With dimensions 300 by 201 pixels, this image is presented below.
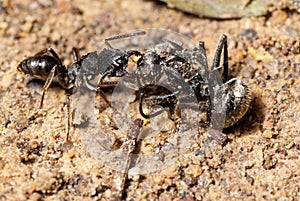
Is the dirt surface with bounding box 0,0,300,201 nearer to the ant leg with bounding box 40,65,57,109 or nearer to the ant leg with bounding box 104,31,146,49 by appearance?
the ant leg with bounding box 40,65,57,109

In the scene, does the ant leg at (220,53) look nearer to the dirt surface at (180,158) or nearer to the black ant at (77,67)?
the dirt surface at (180,158)

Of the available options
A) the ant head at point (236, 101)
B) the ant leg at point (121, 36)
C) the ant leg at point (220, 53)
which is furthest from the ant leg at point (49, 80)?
the ant head at point (236, 101)

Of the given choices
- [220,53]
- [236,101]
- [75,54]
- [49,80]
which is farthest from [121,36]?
[236,101]

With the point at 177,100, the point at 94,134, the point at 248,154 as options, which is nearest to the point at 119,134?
the point at 94,134

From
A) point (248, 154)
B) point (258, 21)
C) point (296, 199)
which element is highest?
point (258, 21)

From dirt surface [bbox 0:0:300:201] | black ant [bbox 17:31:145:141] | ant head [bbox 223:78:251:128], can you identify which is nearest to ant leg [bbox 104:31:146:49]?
black ant [bbox 17:31:145:141]

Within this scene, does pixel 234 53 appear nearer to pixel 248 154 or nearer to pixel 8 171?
pixel 248 154
